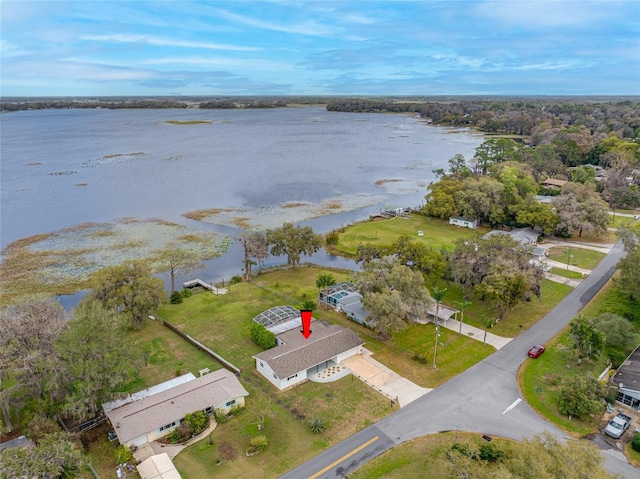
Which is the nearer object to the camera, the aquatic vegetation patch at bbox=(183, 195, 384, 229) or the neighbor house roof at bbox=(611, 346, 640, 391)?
the neighbor house roof at bbox=(611, 346, 640, 391)

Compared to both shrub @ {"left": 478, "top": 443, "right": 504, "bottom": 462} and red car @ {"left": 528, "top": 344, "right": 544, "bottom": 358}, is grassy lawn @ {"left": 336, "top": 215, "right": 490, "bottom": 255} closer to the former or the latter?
red car @ {"left": 528, "top": 344, "right": 544, "bottom": 358}

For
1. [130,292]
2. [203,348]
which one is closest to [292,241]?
[203,348]

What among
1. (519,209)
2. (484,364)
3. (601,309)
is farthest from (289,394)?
(519,209)

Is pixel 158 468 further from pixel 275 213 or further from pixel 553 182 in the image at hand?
pixel 553 182

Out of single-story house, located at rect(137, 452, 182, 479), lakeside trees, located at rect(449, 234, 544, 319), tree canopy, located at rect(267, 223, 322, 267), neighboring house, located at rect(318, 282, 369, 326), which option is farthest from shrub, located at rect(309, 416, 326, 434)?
tree canopy, located at rect(267, 223, 322, 267)

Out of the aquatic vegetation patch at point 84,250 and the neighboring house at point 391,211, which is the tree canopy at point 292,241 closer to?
the aquatic vegetation patch at point 84,250
